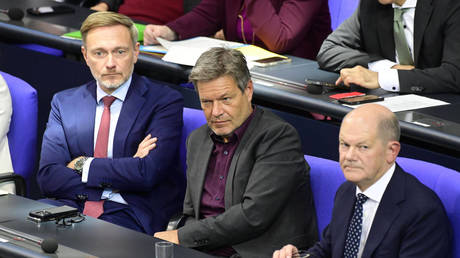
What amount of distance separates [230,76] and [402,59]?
1.27 m

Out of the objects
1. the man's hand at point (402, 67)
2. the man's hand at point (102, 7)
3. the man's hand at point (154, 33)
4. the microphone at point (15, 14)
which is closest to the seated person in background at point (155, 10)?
the man's hand at point (102, 7)

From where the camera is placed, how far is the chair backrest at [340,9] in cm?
524

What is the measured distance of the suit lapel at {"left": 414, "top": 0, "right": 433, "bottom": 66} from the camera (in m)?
4.00

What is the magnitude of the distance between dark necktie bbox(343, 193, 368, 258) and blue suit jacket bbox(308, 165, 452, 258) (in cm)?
2

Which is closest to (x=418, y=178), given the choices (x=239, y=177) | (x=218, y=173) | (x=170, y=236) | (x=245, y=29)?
(x=239, y=177)

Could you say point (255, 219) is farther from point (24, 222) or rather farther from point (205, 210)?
point (24, 222)

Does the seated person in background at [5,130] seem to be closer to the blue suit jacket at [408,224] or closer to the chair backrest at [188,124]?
the chair backrest at [188,124]

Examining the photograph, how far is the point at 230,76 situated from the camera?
3.33 meters

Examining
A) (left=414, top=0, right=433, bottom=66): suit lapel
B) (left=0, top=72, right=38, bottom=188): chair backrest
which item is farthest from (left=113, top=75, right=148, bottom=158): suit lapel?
(left=414, top=0, right=433, bottom=66): suit lapel

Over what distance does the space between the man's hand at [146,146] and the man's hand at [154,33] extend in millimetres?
1251

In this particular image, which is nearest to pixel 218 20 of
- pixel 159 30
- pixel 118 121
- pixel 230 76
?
pixel 159 30

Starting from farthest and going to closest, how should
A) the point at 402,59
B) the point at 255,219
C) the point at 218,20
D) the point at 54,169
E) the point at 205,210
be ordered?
the point at 218,20 → the point at 402,59 → the point at 54,169 → the point at 205,210 → the point at 255,219

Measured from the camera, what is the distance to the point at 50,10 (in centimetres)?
553

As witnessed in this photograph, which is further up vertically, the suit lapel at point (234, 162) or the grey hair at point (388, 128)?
the grey hair at point (388, 128)
